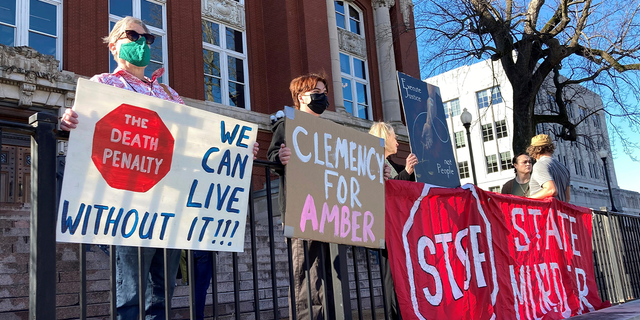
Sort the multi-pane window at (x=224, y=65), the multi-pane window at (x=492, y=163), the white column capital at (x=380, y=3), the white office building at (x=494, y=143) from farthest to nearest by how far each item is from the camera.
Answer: the multi-pane window at (x=492, y=163) < the white office building at (x=494, y=143) < the white column capital at (x=380, y=3) < the multi-pane window at (x=224, y=65)

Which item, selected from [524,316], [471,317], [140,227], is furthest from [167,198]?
[524,316]

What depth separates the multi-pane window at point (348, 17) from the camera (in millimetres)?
23645

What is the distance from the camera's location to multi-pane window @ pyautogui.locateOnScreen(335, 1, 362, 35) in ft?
77.6

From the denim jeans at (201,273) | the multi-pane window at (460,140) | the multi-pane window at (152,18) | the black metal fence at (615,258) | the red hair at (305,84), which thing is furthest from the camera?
the multi-pane window at (460,140)

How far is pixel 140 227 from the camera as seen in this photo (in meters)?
2.64

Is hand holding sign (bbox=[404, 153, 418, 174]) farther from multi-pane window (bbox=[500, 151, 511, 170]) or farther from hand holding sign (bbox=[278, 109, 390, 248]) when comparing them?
multi-pane window (bbox=[500, 151, 511, 170])

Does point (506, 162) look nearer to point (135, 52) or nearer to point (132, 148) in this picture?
point (135, 52)

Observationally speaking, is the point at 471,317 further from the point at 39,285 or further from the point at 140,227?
the point at 39,285

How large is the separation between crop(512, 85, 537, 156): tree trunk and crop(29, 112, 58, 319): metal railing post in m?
12.7

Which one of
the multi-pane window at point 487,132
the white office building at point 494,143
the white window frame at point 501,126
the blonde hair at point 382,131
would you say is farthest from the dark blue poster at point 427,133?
the multi-pane window at point 487,132

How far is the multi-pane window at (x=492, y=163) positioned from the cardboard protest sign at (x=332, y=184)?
1783 inches

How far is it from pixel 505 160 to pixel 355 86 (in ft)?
89.2

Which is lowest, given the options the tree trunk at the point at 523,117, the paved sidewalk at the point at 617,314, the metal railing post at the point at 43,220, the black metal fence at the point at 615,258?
the paved sidewalk at the point at 617,314

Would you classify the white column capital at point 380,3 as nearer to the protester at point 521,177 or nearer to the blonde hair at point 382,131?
the protester at point 521,177
